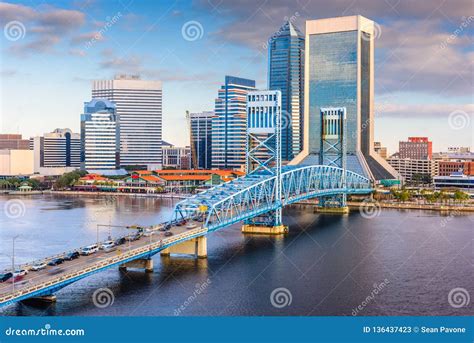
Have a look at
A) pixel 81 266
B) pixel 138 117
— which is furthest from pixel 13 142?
pixel 81 266

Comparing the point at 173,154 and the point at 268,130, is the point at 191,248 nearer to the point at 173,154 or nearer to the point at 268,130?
the point at 268,130

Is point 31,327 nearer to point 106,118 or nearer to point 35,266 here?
point 35,266

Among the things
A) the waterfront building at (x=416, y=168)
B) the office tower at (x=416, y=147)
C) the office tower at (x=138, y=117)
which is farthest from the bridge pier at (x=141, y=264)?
the office tower at (x=416, y=147)

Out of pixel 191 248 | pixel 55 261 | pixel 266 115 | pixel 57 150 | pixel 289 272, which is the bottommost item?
pixel 289 272

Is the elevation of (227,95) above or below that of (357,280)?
above

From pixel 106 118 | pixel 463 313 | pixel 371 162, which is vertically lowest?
pixel 463 313

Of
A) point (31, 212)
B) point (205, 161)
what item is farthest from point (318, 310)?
point (205, 161)
